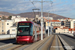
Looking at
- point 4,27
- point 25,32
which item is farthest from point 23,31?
point 4,27

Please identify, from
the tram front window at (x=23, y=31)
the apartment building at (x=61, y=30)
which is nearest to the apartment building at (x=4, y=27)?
Result: the apartment building at (x=61, y=30)

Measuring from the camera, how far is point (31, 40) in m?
22.6

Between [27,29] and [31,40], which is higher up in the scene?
[27,29]

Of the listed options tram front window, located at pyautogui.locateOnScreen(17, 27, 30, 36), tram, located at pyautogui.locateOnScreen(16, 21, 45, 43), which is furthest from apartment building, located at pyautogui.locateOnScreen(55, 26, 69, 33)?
tram front window, located at pyautogui.locateOnScreen(17, 27, 30, 36)

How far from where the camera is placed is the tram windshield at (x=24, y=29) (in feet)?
73.5

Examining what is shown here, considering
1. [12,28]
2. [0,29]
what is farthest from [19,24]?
[0,29]

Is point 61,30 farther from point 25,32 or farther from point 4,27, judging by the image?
point 25,32

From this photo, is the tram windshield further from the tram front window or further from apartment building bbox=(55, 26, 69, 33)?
apartment building bbox=(55, 26, 69, 33)

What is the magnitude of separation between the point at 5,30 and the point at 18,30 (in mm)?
92113

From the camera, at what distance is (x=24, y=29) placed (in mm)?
22641

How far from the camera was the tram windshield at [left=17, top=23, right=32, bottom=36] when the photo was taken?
22391 mm

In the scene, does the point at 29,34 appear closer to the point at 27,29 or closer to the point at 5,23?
the point at 27,29

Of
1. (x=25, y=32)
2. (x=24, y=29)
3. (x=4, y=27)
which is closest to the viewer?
(x=25, y=32)

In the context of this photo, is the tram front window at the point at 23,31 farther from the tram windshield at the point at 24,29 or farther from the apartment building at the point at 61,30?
the apartment building at the point at 61,30
